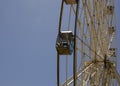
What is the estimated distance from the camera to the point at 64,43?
14430mm

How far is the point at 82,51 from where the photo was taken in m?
16.7

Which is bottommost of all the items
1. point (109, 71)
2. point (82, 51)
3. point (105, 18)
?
point (109, 71)

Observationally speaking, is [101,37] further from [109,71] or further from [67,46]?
[67,46]

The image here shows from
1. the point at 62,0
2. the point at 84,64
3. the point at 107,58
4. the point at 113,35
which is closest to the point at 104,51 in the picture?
the point at 107,58

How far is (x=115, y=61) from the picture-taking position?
19328mm

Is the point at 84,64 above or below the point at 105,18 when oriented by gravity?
below

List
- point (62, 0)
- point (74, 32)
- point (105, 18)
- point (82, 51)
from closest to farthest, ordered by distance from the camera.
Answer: point (74, 32) → point (62, 0) → point (82, 51) → point (105, 18)

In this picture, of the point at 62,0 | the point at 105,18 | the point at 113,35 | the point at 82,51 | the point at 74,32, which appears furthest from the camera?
the point at 113,35

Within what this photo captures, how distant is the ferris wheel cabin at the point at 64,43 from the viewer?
46.9 feet

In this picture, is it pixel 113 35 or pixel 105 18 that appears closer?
pixel 105 18

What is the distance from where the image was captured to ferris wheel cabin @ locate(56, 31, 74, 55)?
562 inches

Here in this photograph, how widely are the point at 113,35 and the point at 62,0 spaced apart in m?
8.06

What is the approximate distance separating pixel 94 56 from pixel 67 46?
11.7ft

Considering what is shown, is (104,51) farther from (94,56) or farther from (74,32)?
(74,32)
